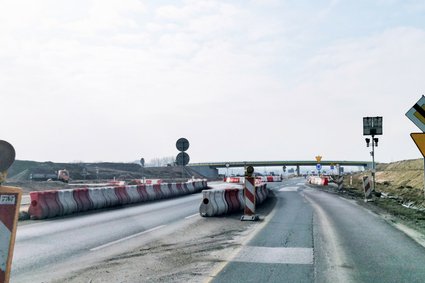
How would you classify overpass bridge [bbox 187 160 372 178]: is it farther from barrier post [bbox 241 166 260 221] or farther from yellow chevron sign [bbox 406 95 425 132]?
yellow chevron sign [bbox 406 95 425 132]

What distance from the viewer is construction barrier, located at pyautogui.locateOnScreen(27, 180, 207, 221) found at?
18073 millimetres

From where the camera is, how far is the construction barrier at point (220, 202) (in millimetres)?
17953

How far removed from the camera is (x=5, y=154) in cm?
516

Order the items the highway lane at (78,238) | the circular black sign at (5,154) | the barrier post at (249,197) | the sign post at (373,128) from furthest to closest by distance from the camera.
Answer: the sign post at (373,128), the barrier post at (249,197), the highway lane at (78,238), the circular black sign at (5,154)

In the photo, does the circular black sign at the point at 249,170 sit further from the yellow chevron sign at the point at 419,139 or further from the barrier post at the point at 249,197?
the yellow chevron sign at the point at 419,139

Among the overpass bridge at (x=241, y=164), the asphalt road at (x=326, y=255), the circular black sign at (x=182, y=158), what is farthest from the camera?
the overpass bridge at (x=241, y=164)

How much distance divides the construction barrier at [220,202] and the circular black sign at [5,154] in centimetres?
1303

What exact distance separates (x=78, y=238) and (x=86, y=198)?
8618 mm

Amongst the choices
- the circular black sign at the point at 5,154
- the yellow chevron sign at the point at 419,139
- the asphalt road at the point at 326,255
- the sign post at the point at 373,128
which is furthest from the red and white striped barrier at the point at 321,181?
the circular black sign at the point at 5,154

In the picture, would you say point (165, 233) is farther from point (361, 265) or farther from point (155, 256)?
point (361, 265)

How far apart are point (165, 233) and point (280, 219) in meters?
4.82

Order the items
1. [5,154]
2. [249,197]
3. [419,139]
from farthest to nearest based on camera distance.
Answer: [249,197], [419,139], [5,154]

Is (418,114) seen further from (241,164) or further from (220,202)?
(241,164)

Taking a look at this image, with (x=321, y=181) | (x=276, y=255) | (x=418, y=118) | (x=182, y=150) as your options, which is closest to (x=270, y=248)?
(x=276, y=255)
